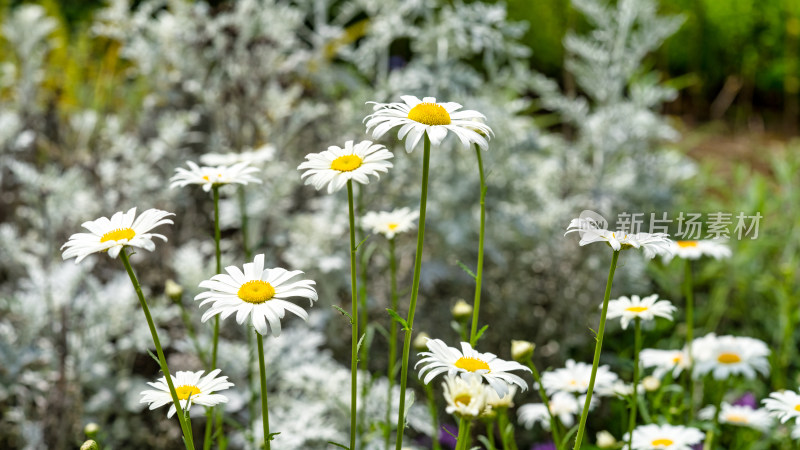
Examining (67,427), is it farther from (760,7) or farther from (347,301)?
(760,7)

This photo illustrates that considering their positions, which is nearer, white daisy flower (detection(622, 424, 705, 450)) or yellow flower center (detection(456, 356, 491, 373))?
yellow flower center (detection(456, 356, 491, 373))

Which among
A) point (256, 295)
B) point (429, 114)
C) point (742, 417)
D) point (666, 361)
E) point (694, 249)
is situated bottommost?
point (742, 417)

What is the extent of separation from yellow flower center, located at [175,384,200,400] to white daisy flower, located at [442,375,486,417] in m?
0.31

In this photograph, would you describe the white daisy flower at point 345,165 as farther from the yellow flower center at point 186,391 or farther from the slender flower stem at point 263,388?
the yellow flower center at point 186,391

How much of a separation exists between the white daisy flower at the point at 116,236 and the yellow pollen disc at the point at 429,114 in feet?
1.02

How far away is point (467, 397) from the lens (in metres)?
0.99

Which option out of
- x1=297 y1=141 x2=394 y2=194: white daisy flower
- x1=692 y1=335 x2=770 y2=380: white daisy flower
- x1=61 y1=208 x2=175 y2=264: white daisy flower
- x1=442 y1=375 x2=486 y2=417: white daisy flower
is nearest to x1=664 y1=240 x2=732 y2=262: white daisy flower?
x1=692 y1=335 x2=770 y2=380: white daisy flower

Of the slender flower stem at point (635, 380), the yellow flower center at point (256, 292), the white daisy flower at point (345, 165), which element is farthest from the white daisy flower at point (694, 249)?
the yellow flower center at point (256, 292)

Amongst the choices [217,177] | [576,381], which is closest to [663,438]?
[576,381]

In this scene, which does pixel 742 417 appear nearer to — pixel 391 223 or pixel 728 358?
pixel 728 358

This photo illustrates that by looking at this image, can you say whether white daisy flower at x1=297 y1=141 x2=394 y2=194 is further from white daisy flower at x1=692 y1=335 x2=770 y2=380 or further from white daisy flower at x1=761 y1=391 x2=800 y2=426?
white daisy flower at x1=692 y1=335 x2=770 y2=380

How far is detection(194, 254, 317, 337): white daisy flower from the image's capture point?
820mm

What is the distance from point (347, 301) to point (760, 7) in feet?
12.8

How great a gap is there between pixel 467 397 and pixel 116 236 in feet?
1.57
